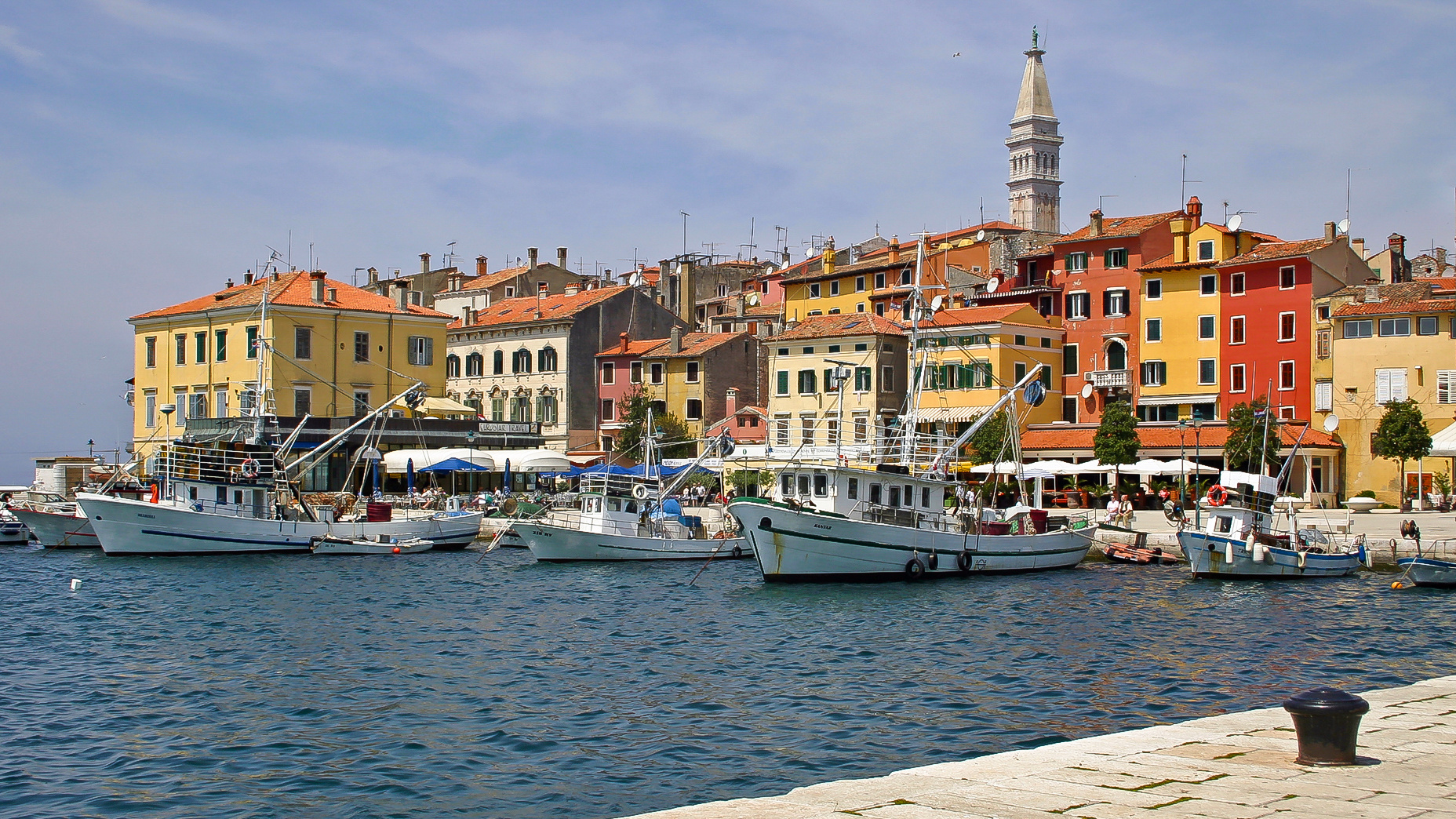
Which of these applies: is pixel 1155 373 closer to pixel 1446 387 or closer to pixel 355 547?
pixel 1446 387

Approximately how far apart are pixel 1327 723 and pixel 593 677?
1464 centimetres

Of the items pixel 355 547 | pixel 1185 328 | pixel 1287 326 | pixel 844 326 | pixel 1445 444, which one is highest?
pixel 844 326

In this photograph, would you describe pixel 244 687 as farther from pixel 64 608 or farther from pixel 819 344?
pixel 819 344

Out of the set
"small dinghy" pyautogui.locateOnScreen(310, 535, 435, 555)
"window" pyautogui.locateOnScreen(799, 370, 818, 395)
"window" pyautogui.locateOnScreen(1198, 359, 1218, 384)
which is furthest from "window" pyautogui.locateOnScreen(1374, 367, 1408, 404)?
"small dinghy" pyautogui.locateOnScreen(310, 535, 435, 555)

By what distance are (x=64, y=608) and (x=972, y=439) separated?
4113cm

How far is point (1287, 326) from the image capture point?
63000 mm

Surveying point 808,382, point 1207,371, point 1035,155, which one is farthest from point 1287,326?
point 1035,155

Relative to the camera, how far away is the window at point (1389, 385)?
58.1 m

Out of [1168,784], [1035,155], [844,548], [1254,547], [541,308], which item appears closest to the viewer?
[1168,784]

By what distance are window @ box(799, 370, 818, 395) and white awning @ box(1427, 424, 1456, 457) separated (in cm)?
3134

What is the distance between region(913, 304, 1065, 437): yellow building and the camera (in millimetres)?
67500

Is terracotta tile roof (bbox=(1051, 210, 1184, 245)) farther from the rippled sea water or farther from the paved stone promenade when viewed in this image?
the paved stone promenade

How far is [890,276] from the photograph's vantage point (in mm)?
79688

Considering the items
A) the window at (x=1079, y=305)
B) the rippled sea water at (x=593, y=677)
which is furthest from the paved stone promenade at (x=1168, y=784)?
the window at (x=1079, y=305)
